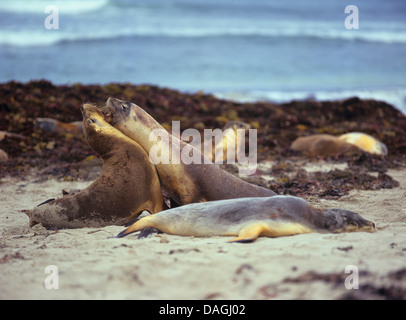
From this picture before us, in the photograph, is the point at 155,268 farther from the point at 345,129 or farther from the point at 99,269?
the point at 345,129

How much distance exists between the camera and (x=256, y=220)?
4.27 meters

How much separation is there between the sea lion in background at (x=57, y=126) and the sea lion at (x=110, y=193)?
202 inches

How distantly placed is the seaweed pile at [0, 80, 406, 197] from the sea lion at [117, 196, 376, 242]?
207 cm

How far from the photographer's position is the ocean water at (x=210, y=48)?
69.8ft

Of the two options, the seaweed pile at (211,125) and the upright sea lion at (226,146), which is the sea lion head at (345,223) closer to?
the seaweed pile at (211,125)

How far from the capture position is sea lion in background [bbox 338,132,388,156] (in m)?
9.67

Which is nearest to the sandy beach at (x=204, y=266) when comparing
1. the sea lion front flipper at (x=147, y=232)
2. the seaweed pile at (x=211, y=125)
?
the sea lion front flipper at (x=147, y=232)

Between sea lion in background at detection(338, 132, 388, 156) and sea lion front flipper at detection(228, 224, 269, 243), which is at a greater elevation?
sea lion in background at detection(338, 132, 388, 156)

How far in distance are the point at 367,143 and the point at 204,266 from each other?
7.46 metres

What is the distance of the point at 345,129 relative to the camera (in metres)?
11.7

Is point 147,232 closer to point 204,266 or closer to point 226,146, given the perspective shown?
point 204,266

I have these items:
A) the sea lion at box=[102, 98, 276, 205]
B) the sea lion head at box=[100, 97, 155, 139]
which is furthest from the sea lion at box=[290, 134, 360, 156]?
the sea lion head at box=[100, 97, 155, 139]

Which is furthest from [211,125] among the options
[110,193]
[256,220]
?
[256,220]

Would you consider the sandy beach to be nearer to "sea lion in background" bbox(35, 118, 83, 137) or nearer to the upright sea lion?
the upright sea lion
